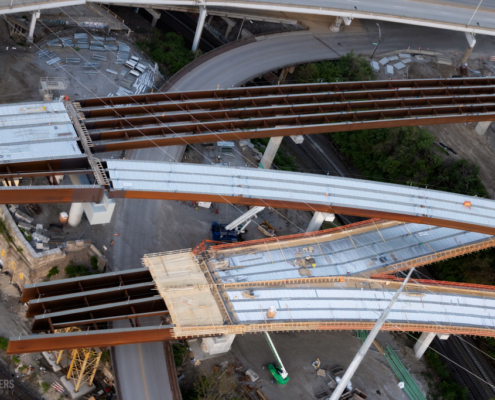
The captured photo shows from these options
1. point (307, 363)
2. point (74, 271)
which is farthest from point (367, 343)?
point (74, 271)

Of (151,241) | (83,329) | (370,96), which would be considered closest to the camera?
(83,329)

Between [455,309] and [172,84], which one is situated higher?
[172,84]

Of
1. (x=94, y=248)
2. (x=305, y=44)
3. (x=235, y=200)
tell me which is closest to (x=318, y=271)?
(x=235, y=200)

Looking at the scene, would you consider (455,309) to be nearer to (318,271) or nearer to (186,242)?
(318,271)

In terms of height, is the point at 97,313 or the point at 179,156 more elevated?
the point at 179,156

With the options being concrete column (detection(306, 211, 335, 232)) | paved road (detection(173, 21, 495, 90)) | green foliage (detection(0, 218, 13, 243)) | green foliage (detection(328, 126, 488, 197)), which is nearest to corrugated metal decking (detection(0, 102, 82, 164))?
green foliage (detection(0, 218, 13, 243))

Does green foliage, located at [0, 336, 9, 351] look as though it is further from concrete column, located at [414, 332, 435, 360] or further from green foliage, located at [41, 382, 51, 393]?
concrete column, located at [414, 332, 435, 360]

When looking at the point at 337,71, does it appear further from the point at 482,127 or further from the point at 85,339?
the point at 85,339
